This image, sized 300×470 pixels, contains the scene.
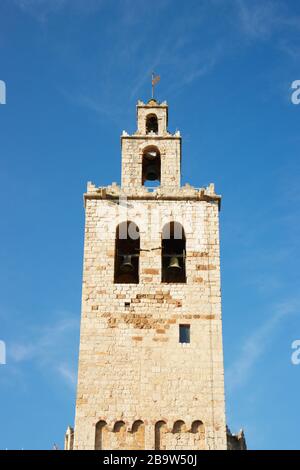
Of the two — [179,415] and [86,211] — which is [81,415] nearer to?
[179,415]

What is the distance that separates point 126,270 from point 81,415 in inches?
198

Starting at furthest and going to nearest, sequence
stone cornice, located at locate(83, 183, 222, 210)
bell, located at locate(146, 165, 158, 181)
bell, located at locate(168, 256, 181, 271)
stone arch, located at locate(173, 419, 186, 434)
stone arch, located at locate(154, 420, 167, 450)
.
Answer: bell, located at locate(146, 165, 158, 181), stone cornice, located at locate(83, 183, 222, 210), bell, located at locate(168, 256, 181, 271), stone arch, located at locate(173, 419, 186, 434), stone arch, located at locate(154, 420, 167, 450)

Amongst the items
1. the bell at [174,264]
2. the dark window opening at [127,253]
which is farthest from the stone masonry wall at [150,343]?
the bell at [174,264]

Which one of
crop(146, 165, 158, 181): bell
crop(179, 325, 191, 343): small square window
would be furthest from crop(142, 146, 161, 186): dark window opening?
crop(179, 325, 191, 343): small square window

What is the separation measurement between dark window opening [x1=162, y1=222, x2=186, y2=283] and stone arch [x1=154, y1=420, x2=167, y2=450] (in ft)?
16.0

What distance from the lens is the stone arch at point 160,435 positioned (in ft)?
81.4

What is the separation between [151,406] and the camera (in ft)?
83.2

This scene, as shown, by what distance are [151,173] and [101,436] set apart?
32.4 feet

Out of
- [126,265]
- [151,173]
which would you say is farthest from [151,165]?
[126,265]

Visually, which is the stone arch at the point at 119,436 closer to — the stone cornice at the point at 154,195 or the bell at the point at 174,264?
the bell at the point at 174,264

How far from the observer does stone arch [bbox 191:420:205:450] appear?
24.8m

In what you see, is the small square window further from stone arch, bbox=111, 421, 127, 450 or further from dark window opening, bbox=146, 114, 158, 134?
dark window opening, bbox=146, 114, 158, 134

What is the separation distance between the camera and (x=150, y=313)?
88.3 feet
